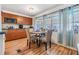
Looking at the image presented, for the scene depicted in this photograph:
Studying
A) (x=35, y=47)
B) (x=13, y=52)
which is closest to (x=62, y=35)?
(x=35, y=47)

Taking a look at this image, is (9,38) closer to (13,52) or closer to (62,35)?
(13,52)

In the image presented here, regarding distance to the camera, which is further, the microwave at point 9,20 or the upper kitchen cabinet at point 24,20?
the upper kitchen cabinet at point 24,20

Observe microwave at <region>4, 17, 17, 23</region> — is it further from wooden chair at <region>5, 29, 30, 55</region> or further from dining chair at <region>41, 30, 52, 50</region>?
dining chair at <region>41, 30, 52, 50</region>

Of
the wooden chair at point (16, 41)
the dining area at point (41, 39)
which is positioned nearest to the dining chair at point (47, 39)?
the dining area at point (41, 39)

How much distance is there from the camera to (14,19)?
2.56m

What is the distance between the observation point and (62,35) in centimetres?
336

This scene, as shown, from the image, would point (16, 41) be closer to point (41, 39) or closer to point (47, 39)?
point (41, 39)

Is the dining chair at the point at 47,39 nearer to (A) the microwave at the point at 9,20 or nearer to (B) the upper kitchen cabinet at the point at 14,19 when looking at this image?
(B) the upper kitchen cabinet at the point at 14,19

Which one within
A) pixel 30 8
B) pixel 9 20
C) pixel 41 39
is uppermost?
pixel 30 8

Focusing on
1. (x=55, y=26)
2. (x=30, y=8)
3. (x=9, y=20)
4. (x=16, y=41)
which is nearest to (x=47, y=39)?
(x=55, y=26)

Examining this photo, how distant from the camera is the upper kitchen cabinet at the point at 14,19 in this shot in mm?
2408

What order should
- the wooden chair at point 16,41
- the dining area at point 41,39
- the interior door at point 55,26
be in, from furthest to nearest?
the dining area at point 41,39
the interior door at point 55,26
the wooden chair at point 16,41
